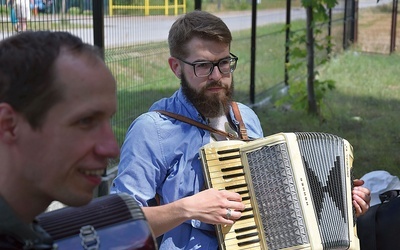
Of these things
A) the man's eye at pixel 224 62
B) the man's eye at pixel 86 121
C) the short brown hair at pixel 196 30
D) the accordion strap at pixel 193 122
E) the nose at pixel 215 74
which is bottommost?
the accordion strap at pixel 193 122

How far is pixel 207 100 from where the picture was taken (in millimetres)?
2666

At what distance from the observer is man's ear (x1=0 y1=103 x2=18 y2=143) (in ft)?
4.03

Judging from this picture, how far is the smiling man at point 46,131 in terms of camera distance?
48.8 inches

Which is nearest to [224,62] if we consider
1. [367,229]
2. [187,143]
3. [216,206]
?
[187,143]

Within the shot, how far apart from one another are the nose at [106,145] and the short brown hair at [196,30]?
55.1 inches

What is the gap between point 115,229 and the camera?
153 cm

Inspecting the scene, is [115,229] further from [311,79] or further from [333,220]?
[311,79]

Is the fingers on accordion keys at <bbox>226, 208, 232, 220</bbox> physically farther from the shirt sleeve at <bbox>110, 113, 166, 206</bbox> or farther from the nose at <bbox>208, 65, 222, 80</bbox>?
the nose at <bbox>208, 65, 222, 80</bbox>

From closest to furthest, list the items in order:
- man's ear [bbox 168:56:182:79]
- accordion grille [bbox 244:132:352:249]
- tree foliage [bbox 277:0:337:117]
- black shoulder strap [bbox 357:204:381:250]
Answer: accordion grille [bbox 244:132:352:249]
man's ear [bbox 168:56:182:79]
black shoulder strap [bbox 357:204:381:250]
tree foliage [bbox 277:0:337:117]

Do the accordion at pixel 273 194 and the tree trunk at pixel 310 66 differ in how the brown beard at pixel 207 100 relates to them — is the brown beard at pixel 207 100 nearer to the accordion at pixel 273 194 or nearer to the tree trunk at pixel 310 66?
the accordion at pixel 273 194

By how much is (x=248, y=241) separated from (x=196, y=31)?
82 centimetres

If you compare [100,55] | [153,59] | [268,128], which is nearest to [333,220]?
[100,55]

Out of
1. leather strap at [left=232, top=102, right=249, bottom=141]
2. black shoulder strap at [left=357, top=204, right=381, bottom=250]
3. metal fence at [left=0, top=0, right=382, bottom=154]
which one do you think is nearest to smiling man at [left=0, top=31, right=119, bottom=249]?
leather strap at [left=232, top=102, right=249, bottom=141]

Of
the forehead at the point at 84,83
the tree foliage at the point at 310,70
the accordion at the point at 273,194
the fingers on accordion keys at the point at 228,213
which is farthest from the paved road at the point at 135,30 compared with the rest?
the forehead at the point at 84,83
